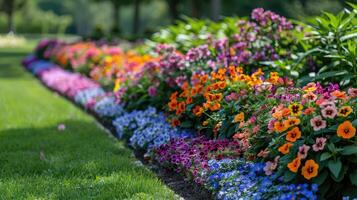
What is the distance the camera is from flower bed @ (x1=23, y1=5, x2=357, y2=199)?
378 centimetres

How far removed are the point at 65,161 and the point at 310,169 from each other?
2.52m

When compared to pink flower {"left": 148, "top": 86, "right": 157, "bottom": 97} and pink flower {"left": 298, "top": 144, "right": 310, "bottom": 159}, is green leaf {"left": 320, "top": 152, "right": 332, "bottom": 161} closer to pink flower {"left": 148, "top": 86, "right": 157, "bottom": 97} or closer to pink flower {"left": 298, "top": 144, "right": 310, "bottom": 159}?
pink flower {"left": 298, "top": 144, "right": 310, "bottom": 159}

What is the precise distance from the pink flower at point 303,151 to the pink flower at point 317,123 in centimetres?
14

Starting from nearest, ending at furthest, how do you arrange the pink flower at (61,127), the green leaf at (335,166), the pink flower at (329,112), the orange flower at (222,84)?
the green leaf at (335,166)
the pink flower at (329,112)
the orange flower at (222,84)
the pink flower at (61,127)

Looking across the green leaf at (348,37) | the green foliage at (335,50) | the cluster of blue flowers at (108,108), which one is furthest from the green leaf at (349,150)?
the cluster of blue flowers at (108,108)

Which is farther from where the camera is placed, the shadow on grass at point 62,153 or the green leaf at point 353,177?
the shadow on grass at point 62,153

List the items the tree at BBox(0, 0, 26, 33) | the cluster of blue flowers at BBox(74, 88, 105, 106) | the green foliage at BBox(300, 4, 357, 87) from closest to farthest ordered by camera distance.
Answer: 1. the green foliage at BBox(300, 4, 357, 87)
2. the cluster of blue flowers at BBox(74, 88, 105, 106)
3. the tree at BBox(0, 0, 26, 33)

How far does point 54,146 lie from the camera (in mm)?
6062

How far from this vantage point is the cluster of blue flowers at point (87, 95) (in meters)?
8.98

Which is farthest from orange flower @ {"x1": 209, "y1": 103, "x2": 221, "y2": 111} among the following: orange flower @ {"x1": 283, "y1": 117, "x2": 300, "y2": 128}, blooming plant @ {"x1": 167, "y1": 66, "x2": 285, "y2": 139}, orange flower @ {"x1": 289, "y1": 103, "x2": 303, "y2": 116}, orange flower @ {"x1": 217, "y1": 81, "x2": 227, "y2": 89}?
orange flower @ {"x1": 283, "y1": 117, "x2": 300, "y2": 128}

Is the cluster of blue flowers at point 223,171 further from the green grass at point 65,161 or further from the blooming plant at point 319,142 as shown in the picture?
the green grass at point 65,161

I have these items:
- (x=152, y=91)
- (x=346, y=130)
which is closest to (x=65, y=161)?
(x=152, y=91)

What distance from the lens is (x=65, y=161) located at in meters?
5.36

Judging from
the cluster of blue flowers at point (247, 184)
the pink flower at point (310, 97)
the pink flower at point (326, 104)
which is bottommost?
the cluster of blue flowers at point (247, 184)
